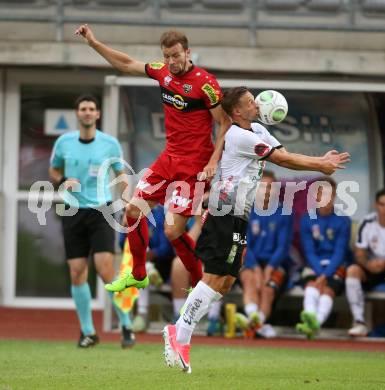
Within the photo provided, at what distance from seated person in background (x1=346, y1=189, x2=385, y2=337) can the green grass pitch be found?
1631mm

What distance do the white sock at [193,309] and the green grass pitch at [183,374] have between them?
30 cm

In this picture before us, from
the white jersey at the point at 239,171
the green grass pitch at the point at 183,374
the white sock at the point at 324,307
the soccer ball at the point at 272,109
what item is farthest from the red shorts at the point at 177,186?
the white sock at the point at 324,307

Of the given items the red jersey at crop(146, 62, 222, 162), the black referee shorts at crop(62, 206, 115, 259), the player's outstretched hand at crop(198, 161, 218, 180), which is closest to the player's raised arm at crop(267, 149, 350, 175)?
the player's outstretched hand at crop(198, 161, 218, 180)

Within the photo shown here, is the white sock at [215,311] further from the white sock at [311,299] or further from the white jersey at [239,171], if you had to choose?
the white jersey at [239,171]

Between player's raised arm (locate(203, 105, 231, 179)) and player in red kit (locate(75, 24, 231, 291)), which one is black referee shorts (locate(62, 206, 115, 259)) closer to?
player in red kit (locate(75, 24, 231, 291))

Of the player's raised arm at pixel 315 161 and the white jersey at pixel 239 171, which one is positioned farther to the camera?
the white jersey at pixel 239 171

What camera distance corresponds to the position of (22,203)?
17484 millimetres

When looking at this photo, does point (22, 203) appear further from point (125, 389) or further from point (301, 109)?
point (125, 389)

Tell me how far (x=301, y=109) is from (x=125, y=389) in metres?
7.72

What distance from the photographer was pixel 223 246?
29.5ft

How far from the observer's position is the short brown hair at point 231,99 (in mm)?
9125

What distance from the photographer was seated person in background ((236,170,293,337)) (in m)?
14.1

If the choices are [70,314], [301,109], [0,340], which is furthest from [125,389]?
[70,314]

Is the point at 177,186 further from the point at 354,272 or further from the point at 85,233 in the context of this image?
the point at 354,272
